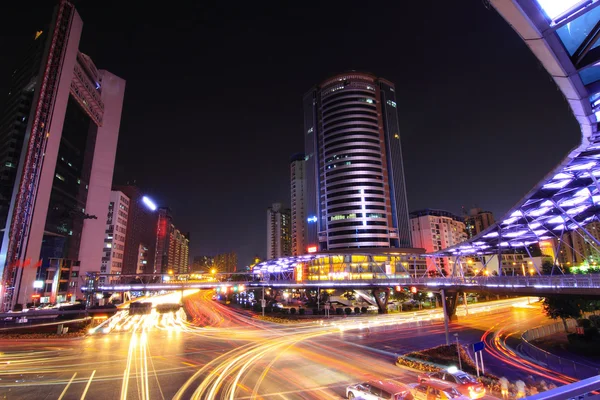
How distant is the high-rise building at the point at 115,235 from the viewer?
121m

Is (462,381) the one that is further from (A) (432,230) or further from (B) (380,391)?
(A) (432,230)

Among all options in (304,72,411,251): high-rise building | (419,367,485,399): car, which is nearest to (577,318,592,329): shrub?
(419,367,485,399): car

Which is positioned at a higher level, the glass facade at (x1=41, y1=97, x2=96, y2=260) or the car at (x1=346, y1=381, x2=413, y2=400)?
the glass facade at (x1=41, y1=97, x2=96, y2=260)

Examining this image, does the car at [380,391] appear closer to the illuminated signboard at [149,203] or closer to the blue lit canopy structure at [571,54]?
the blue lit canopy structure at [571,54]

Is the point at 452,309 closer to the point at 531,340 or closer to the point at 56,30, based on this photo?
the point at 531,340

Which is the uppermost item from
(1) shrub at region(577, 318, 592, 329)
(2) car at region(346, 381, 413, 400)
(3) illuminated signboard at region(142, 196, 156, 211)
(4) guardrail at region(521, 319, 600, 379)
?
(3) illuminated signboard at region(142, 196, 156, 211)

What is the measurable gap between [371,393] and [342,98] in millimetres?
137091

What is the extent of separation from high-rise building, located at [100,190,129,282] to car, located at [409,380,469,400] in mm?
129673

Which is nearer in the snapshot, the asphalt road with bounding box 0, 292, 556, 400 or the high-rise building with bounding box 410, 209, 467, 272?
the asphalt road with bounding box 0, 292, 556, 400

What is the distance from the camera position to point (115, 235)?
124812 millimetres

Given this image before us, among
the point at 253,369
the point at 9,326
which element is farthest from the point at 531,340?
the point at 9,326

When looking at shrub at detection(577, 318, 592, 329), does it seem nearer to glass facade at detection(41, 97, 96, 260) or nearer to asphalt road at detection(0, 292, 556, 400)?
asphalt road at detection(0, 292, 556, 400)

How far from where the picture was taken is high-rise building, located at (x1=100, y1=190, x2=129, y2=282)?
396 feet

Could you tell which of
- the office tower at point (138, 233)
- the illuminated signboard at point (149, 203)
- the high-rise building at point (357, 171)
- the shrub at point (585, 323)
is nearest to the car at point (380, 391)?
the shrub at point (585, 323)
